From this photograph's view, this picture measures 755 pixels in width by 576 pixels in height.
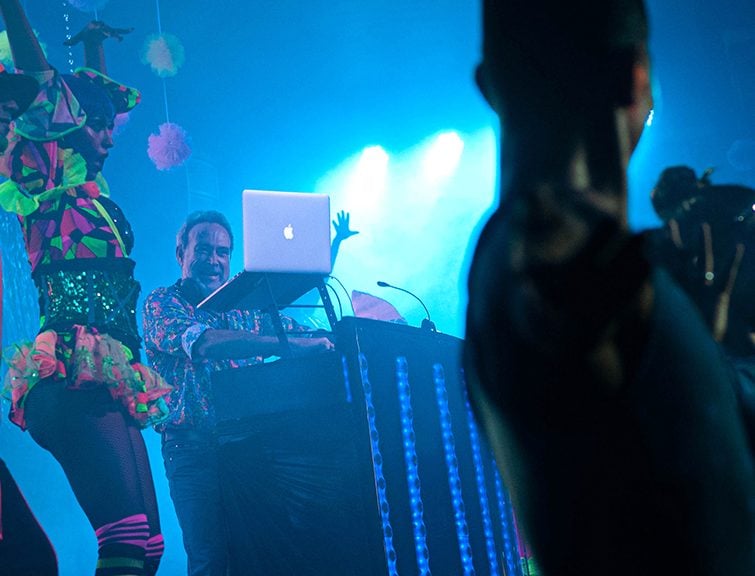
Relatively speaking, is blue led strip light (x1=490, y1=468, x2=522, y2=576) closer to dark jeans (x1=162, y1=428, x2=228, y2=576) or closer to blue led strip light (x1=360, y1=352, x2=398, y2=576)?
blue led strip light (x1=360, y1=352, x2=398, y2=576)

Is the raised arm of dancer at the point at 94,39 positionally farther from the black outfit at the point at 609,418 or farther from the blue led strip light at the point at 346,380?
the black outfit at the point at 609,418

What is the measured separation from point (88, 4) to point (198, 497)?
6.40 meters

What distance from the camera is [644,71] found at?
25 centimetres

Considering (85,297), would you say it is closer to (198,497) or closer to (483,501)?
(198,497)

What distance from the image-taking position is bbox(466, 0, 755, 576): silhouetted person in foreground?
0.22 m

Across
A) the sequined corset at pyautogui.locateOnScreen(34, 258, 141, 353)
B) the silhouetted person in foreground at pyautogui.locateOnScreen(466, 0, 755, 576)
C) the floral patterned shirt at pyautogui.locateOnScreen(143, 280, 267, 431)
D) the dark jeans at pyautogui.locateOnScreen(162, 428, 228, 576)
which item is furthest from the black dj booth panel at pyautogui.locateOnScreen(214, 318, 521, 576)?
the silhouetted person in foreground at pyautogui.locateOnScreen(466, 0, 755, 576)

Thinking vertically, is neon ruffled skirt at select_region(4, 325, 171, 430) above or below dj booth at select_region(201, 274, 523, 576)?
above

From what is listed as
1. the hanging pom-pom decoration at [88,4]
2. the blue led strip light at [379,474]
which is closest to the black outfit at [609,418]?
the blue led strip light at [379,474]

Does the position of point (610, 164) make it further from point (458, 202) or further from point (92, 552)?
point (458, 202)

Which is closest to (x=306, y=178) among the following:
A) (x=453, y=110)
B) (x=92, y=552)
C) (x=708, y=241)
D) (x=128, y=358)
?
(x=453, y=110)

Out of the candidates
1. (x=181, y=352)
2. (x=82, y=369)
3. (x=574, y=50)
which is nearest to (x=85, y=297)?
(x=82, y=369)

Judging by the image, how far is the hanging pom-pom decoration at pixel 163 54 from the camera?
786 cm

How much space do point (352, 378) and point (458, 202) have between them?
7354 mm

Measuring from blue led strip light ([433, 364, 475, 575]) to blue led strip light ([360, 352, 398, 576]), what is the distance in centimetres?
29
